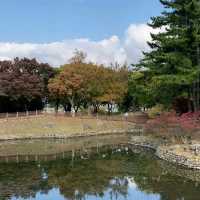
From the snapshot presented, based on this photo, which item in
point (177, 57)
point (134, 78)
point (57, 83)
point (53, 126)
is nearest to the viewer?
point (177, 57)

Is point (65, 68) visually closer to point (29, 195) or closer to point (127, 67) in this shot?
point (127, 67)

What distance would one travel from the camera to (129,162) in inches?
1252

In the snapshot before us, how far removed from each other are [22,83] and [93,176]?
34973 millimetres

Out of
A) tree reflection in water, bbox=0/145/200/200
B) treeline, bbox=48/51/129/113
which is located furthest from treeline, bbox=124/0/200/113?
treeline, bbox=48/51/129/113

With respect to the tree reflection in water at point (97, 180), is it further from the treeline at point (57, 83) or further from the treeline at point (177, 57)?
the treeline at point (57, 83)

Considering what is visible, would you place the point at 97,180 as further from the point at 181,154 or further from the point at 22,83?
the point at 22,83

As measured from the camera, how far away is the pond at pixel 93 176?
2169cm

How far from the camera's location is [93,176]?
26.2 meters

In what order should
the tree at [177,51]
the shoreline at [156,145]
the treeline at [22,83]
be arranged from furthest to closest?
the treeline at [22,83] < the tree at [177,51] < the shoreline at [156,145]

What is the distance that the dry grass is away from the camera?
166ft

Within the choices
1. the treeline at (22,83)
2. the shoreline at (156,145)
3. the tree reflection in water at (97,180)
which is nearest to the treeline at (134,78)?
the treeline at (22,83)

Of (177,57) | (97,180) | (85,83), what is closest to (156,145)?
(177,57)

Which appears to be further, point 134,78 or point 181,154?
point 134,78

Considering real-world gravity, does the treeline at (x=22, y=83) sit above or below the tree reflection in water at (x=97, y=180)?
above
